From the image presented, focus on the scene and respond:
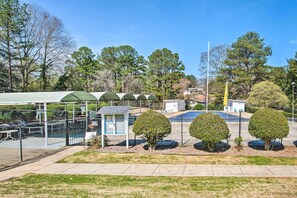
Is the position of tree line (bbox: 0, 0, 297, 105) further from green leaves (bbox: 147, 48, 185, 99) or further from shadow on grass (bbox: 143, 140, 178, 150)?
shadow on grass (bbox: 143, 140, 178, 150)

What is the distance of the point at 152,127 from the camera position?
967 centimetres

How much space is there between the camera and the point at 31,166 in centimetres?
800

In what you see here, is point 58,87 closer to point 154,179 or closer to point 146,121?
point 146,121

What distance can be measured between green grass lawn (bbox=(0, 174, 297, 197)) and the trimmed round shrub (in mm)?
3363

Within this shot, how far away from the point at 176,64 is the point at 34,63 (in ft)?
81.6

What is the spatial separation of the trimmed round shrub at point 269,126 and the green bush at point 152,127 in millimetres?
3638

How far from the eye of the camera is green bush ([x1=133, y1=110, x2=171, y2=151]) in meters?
9.68

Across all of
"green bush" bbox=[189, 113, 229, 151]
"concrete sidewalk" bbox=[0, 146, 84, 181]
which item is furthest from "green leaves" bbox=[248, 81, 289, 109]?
"concrete sidewalk" bbox=[0, 146, 84, 181]

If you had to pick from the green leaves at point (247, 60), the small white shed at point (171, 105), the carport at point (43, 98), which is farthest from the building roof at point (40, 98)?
the green leaves at point (247, 60)

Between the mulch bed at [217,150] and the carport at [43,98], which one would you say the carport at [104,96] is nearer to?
the carport at [43,98]

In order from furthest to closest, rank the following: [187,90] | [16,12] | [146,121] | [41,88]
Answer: [187,90] < [41,88] < [16,12] < [146,121]

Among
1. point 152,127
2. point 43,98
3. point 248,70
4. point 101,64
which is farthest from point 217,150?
point 101,64

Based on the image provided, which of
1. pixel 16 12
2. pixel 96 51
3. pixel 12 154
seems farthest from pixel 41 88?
pixel 12 154

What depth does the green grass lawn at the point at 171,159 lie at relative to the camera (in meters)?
8.18
